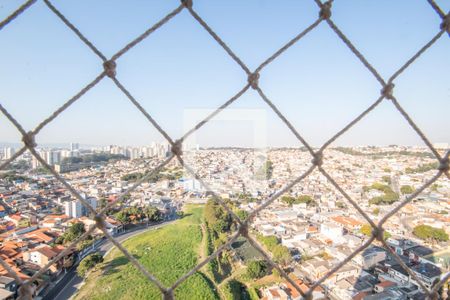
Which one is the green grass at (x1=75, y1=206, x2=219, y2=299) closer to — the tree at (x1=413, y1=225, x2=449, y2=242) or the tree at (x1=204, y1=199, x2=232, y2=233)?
the tree at (x1=204, y1=199, x2=232, y2=233)

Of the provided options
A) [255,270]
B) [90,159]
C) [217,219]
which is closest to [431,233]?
[255,270]

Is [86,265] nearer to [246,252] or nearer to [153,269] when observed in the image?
[153,269]

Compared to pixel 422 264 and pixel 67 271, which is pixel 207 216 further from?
pixel 422 264

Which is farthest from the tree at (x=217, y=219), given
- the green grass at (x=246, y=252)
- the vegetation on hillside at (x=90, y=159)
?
the vegetation on hillside at (x=90, y=159)

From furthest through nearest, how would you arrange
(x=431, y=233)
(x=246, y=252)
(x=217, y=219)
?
(x=217, y=219), (x=431, y=233), (x=246, y=252)

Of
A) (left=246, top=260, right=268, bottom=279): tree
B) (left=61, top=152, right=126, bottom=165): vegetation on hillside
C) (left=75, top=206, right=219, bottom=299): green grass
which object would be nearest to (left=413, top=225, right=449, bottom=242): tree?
(left=246, top=260, right=268, bottom=279): tree

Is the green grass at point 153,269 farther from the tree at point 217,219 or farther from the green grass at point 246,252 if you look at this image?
the green grass at point 246,252
